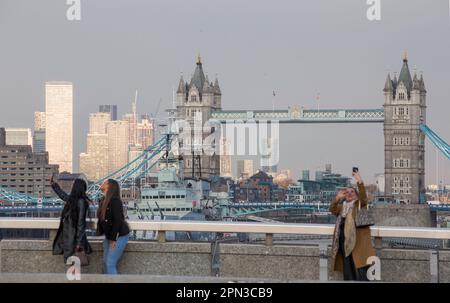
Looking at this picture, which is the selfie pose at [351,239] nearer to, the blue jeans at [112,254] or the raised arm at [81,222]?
the blue jeans at [112,254]

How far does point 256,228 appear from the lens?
29.6ft

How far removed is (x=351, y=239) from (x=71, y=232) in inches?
99.7

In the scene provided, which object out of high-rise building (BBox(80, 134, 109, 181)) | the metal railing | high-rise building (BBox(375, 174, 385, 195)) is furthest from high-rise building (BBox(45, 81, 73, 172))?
the metal railing

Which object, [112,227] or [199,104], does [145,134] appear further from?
[112,227]

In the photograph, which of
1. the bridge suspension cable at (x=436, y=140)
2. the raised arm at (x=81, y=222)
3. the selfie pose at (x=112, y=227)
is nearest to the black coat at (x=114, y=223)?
the selfie pose at (x=112, y=227)

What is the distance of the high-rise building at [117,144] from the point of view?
159250 millimetres

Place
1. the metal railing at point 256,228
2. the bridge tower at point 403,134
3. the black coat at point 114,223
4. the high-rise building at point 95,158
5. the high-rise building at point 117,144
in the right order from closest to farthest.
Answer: the metal railing at point 256,228
the black coat at point 114,223
the bridge tower at point 403,134
the high-rise building at point 95,158
the high-rise building at point 117,144

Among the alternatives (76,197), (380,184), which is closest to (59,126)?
(380,184)

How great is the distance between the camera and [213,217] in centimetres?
6844

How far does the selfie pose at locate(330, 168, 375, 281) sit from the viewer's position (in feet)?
28.4

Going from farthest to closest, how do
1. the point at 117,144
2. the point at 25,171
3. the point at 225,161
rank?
the point at 117,144 → the point at 225,161 → the point at 25,171

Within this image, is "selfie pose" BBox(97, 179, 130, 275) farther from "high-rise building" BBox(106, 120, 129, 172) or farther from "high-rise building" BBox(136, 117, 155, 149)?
"high-rise building" BBox(106, 120, 129, 172)

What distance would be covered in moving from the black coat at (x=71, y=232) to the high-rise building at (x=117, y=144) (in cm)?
14933
